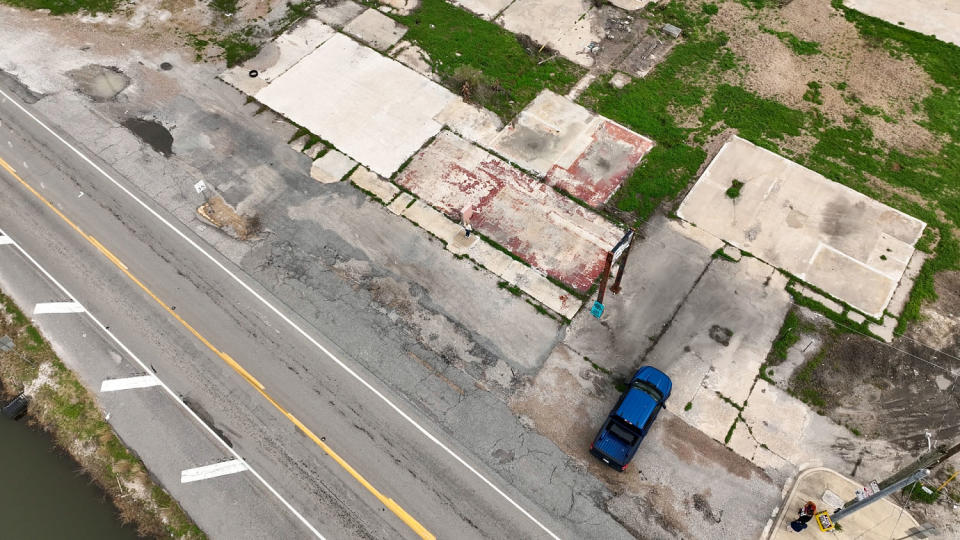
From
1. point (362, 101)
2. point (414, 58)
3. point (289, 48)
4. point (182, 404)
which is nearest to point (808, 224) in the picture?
point (414, 58)

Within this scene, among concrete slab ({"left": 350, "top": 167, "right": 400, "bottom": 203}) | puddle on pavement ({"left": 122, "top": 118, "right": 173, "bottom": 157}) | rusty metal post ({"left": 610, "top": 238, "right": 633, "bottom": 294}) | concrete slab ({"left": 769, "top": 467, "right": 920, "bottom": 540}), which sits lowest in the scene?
concrete slab ({"left": 769, "top": 467, "right": 920, "bottom": 540})

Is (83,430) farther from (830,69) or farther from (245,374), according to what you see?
(830,69)

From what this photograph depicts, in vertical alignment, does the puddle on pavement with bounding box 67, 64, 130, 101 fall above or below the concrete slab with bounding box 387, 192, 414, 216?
above

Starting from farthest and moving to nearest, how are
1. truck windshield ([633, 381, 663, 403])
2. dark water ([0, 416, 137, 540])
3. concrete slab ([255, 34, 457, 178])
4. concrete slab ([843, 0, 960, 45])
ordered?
1. concrete slab ([843, 0, 960, 45])
2. concrete slab ([255, 34, 457, 178])
3. truck windshield ([633, 381, 663, 403])
4. dark water ([0, 416, 137, 540])

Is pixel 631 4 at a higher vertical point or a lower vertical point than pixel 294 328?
higher

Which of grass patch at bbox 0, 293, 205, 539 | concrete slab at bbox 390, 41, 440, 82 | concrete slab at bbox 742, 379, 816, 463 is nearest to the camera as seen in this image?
grass patch at bbox 0, 293, 205, 539

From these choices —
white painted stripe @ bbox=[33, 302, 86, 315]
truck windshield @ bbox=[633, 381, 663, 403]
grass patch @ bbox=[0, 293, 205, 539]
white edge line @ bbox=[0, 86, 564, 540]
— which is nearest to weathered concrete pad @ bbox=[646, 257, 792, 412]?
truck windshield @ bbox=[633, 381, 663, 403]

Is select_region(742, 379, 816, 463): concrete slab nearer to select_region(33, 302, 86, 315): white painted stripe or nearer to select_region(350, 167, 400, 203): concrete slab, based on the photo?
select_region(350, 167, 400, 203): concrete slab
